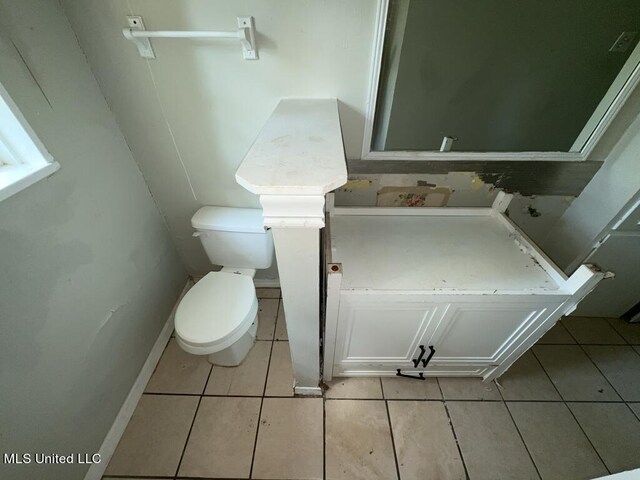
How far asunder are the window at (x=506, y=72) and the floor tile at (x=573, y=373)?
1.10m

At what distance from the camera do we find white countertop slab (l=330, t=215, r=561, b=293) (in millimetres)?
909

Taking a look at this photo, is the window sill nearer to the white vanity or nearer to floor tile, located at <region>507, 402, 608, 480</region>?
the white vanity

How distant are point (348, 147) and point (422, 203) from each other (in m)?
0.50

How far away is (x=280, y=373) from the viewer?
132cm

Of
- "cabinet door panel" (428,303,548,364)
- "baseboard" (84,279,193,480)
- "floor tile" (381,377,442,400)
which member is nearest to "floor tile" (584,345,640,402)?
"cabinet door panel" (428,303,548,364)

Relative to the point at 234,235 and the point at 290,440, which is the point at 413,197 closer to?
the point at 234,235

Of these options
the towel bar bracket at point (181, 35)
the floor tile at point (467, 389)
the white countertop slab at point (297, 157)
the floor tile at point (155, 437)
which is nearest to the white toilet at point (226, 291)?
the floor tile at point (155, 437)

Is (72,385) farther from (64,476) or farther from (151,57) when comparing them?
(151,57)

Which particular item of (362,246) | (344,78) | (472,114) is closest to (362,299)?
(362,246)

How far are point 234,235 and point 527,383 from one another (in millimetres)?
1737

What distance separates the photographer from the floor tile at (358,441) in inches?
40.3

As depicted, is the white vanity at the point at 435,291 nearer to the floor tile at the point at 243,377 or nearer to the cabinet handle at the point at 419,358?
the cabinet handle at the point at 419,358

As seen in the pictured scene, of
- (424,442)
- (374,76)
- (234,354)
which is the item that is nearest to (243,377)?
(234,354)

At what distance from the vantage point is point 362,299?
896 mm
